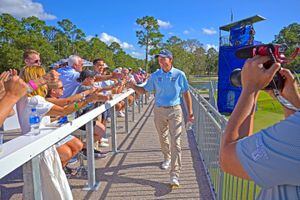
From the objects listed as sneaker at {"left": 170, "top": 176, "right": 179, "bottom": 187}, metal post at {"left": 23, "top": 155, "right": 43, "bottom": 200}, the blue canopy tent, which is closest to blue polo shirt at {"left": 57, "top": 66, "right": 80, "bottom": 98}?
sneaker at {"left": 170, "top": 176, "right": 179, "bottom": 187}

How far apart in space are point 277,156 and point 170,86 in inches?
151

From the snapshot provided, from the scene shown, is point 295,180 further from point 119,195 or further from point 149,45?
point 149,45

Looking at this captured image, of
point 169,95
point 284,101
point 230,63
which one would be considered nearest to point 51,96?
point 169,95

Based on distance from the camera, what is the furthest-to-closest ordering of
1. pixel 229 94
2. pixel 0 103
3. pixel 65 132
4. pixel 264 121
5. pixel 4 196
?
pixel 229 94 → pixel 264 121 → pixel 4 196 → pixel 65 132 → pixel 0 103

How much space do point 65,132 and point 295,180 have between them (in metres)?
2.60

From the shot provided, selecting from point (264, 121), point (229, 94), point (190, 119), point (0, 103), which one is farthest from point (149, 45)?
point (0, 103)

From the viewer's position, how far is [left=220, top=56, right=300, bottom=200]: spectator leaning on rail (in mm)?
1011

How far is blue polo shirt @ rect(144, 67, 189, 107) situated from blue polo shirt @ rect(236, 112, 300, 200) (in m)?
3.69

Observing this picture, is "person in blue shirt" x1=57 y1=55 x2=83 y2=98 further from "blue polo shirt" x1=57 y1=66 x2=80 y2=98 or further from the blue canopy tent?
the blue canopy tent

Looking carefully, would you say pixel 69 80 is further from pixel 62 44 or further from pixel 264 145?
pixel 62 44

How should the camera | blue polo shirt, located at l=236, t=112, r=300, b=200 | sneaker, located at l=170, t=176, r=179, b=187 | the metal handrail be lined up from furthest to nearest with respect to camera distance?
sneaker, located at l=170, t=176, r=179, b=187
the metal handrail
the camera
blue polo shirt, located at l=236, t=112, r=300, b=200

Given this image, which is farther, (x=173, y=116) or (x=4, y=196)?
(x=173, y=116)

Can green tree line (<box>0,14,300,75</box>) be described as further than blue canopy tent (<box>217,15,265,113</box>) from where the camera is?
Yes

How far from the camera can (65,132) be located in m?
3.21
